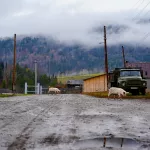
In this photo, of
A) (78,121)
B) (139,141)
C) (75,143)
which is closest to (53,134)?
(75,143)

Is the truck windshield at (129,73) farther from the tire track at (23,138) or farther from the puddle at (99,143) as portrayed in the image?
the puddle at (99,143)

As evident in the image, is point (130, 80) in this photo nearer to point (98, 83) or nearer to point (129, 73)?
point (129, 73)

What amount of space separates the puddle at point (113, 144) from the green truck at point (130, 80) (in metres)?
27.2

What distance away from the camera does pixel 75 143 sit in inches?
297

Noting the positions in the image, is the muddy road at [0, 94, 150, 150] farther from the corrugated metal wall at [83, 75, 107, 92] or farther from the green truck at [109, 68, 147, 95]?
the corrugated metal wall at [83, 75, 107, 92]

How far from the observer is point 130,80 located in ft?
115

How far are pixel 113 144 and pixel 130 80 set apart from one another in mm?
27880

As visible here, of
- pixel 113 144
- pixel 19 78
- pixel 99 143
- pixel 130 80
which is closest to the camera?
pixel 113 144

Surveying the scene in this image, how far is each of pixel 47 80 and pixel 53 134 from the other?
477ft

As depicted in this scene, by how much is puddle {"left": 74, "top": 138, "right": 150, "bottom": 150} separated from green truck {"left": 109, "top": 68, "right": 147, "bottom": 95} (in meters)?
27.2

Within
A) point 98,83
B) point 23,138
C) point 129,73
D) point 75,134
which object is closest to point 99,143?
point 75,134

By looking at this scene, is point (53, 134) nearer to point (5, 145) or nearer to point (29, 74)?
point (5, 145)

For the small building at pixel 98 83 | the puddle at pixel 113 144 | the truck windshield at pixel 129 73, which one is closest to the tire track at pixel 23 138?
the puddle at pixel 113 144

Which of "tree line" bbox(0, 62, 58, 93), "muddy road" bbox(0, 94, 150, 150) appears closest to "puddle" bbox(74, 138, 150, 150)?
"muddy road" bbox(0, 94, 150, 150)
